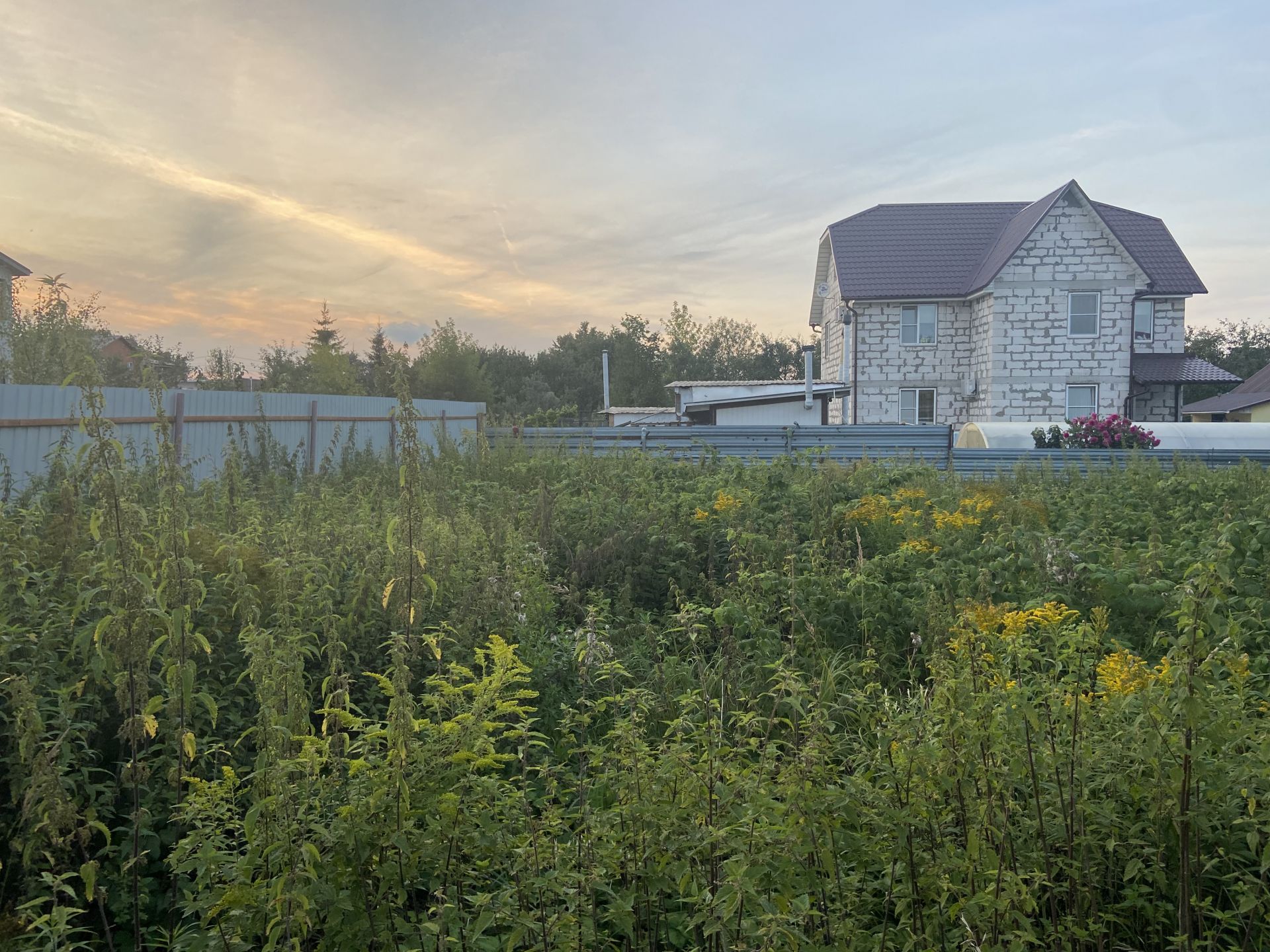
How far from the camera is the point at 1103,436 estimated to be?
598 inches

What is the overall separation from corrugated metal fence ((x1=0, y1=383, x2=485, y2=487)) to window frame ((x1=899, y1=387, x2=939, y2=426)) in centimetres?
1470

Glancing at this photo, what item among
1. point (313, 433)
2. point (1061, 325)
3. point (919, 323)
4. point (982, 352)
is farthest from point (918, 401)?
point (313, 433)

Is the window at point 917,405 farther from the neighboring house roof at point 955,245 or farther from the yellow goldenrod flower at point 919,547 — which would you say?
the yellow goldenrod flower at point 919,547

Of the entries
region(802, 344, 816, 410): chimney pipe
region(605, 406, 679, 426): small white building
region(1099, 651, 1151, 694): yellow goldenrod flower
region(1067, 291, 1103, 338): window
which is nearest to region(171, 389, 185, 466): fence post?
region(1099, 651, 1151, 694): yellow goldenrod flower

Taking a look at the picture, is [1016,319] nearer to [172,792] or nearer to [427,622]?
[427,622]

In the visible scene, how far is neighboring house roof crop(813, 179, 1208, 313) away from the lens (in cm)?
2448

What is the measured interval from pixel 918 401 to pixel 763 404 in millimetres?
5600

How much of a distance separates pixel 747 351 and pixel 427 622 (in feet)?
169

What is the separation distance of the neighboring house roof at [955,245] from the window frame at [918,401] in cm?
295

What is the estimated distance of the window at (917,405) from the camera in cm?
2627

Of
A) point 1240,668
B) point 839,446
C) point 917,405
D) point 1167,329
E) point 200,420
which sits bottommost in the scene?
point 1240,668

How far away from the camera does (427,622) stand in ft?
15.0

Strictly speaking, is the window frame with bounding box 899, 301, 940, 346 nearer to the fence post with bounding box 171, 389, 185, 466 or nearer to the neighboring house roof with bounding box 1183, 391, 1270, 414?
the neighboring house roof with bounding box 1183, 391, 1270, 414

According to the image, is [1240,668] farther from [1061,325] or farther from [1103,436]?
[1061,325]
